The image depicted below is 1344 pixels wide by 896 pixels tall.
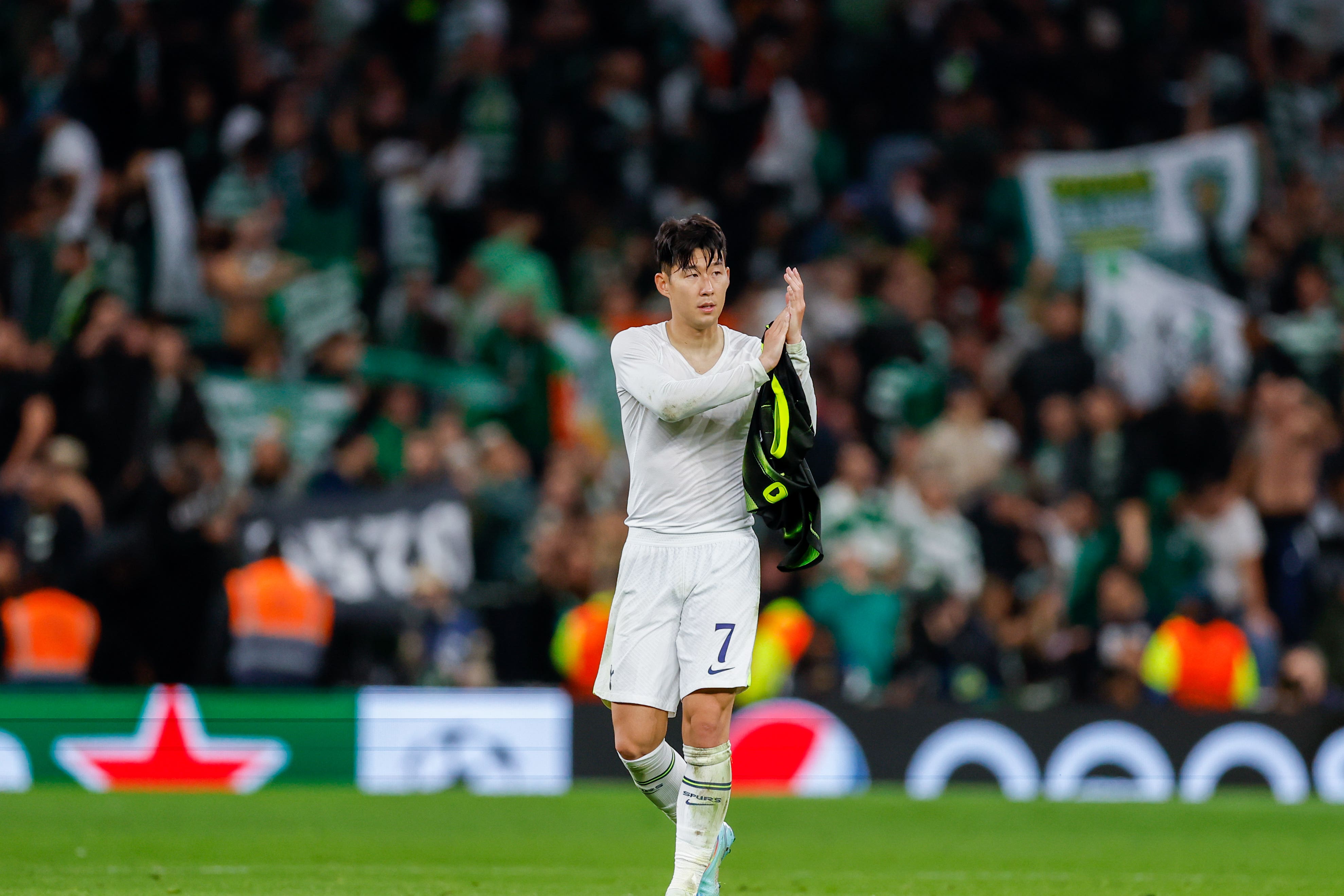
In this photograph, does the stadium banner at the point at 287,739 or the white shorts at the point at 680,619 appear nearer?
the white shorts at the point at 680,619

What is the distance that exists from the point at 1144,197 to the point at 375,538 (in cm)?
755

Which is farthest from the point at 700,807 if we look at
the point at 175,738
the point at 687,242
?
the point at 175,738

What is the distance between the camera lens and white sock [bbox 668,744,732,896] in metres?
6.47

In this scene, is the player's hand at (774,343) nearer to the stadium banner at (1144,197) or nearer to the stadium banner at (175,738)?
the stadium banner at (175,738)

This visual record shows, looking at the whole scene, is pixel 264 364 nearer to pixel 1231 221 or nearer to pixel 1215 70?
pixel 1231 221

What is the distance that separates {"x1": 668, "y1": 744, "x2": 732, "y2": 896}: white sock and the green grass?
1.33 meters

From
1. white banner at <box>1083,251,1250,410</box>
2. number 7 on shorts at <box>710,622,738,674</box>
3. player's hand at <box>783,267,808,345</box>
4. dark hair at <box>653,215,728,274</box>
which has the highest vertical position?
dark hair at <box>653,215,728,274</box>

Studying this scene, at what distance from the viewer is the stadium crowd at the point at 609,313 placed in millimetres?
13336

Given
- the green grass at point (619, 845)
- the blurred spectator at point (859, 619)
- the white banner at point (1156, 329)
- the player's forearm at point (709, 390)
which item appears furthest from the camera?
the white banner at point (1156, 329)

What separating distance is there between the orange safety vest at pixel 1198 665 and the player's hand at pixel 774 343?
318 inches

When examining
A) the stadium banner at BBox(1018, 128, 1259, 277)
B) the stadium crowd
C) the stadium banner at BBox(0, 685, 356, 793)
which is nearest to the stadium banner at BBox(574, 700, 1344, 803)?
the stadium crowd

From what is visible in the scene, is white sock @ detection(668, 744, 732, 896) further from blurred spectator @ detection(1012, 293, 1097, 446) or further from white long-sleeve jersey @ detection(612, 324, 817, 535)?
blurred spectator @ detection(1012, 293, 1097, 446)

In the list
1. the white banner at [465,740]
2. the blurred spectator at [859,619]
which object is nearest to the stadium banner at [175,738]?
the white banner at [465,740]

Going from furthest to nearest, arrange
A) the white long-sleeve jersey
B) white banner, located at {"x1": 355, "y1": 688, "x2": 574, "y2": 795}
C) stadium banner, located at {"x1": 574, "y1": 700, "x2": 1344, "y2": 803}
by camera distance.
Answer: stadium banner, located at {"x1": 574, "y1": 700, "x2": 1344, "y2": 803}, white banner, located at {"x1": 355, "y1": 688, "x2": 574, "y2": 795}, the white long-sleeve jersey
